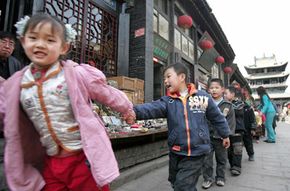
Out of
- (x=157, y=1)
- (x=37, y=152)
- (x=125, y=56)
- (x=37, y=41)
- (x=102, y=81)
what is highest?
(x=157, y=1)

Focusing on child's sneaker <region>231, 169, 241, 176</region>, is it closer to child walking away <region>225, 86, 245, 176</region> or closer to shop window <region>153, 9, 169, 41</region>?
child walking away <region>225, 86, 245, 176</region>

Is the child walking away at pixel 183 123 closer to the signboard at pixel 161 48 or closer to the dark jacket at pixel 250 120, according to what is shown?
the dark jacket at pixel 250 120

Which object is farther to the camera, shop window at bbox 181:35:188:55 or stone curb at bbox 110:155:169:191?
shop window at bbox 181:35:188:55

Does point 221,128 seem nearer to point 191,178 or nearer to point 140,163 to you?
point 191,178

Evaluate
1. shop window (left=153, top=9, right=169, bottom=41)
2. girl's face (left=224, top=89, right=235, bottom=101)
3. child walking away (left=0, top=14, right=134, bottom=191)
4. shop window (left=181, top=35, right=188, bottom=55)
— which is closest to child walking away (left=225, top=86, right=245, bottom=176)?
girl's face (left=224, top=89, right=235, bottom=101)

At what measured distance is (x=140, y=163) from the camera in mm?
4316

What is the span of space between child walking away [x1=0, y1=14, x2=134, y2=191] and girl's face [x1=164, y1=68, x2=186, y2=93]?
1119 millimetres

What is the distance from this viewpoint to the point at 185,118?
2.38 m

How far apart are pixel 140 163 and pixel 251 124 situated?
9.17 ft

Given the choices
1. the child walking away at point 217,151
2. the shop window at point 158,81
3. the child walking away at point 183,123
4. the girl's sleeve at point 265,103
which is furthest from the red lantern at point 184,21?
the child walking away at point 183,123

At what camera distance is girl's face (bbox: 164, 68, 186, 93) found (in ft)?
8.23

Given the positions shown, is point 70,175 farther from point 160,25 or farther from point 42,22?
point 160,25

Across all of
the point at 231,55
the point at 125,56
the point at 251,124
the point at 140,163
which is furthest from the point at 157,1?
the point at 231,55

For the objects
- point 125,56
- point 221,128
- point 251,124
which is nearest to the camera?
point 221,128
